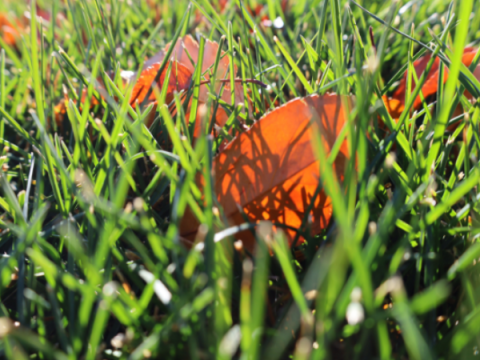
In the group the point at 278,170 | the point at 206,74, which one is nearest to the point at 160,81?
the point at 206,74

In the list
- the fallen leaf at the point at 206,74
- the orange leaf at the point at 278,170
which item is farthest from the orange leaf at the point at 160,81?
the orange leaf at the point at 278,170

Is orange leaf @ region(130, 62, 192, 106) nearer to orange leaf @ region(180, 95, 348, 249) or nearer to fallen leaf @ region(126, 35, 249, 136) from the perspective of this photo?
fallen leaf @ region(126, 35, 249, 136)

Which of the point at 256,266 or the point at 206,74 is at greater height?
the point at 206,74

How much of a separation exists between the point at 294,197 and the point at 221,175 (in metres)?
0.08

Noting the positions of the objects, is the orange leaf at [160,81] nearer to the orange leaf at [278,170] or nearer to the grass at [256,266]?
the grass at [256,266]

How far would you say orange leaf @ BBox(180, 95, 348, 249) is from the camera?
16.4 inches

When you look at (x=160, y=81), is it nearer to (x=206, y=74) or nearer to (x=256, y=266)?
(x=206, y=74)

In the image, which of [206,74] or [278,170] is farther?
[206,74]

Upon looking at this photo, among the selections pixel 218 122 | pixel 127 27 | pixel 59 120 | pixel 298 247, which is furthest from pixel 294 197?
pixel 127 27

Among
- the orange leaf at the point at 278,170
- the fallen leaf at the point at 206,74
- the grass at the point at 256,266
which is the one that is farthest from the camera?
the fallen leaf at the point at 206,74

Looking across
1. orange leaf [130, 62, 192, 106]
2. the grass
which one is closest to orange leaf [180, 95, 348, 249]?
the grass

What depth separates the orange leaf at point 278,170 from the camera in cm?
42

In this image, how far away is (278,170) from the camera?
427 millimetres

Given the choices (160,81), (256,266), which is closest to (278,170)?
(256,266)
